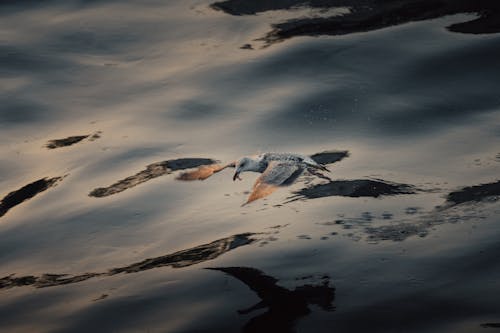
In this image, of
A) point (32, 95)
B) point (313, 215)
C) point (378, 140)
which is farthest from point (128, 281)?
point (32, 95)

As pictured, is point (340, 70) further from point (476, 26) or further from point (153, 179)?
point (153, 179)

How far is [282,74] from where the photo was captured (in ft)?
41.4

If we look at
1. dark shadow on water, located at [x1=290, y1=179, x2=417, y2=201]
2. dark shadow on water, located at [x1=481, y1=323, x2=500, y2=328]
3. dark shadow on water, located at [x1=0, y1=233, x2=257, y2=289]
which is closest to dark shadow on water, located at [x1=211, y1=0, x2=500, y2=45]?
dark shadow on water, located at [x1=290, y1=179, x2=417, y2=201]

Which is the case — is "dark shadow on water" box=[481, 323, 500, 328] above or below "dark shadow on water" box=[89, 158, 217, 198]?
below

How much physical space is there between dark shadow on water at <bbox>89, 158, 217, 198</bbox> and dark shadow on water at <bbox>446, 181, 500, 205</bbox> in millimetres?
2715

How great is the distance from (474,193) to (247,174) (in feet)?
8.24

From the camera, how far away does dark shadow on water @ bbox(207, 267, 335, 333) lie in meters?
7.27

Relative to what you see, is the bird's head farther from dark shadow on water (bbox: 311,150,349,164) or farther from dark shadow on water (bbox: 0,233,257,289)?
dark shadow on water (bbox: 311,150,349,164)

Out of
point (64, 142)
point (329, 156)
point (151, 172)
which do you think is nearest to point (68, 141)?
point (64, 142)

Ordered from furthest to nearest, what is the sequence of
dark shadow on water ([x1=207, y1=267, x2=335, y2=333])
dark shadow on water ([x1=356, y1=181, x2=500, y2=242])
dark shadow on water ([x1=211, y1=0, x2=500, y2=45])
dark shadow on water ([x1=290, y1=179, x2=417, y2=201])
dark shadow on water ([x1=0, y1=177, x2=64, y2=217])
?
dark shadow on water ([x1=211, y1=0, x2=500, y2=45]) < dark shadow on water ([x1=0, y1=177, x2=64, y2=217]) < dark shadow on water ([x1=290, y1=179, x2=417, y2=201]) < dark shadow on water ([x1=356, y1=181, x2=500, y2=242]) < dark shadow on water ([x1=207, y1=267, x2=335, y2=333])

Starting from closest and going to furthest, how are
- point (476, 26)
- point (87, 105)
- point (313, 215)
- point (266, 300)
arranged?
point (266, 300), point (313, 215), point (87, 105), point (476, 26)

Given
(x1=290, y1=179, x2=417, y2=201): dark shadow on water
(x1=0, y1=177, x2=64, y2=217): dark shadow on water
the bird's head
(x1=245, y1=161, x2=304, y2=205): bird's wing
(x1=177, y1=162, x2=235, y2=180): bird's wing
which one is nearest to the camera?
(x1=245, y1=161, x2=304, y2=205): bird's wing

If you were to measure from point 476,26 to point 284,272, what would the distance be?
21.9 ft

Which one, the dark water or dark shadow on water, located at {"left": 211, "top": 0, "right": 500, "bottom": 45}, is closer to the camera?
the dark water
